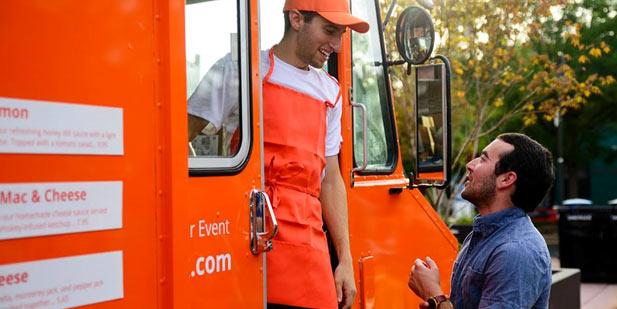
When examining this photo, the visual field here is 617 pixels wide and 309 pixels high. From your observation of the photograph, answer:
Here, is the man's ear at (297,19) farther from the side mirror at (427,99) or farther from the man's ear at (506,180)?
the man's ear at (506,180)

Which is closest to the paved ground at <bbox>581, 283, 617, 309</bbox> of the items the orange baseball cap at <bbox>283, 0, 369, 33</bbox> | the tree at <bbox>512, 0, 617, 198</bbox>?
the tree at <bbox>512, 0, 617, 198</bbox>

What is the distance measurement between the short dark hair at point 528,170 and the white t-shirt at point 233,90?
768 mm

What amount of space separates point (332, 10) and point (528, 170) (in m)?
1.01

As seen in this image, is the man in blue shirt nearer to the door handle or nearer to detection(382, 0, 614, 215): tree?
the door handle

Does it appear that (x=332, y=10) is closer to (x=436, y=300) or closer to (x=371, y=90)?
(x=371, y=90)

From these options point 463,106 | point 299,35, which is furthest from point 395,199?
point 463,106

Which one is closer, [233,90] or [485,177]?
[233,90]

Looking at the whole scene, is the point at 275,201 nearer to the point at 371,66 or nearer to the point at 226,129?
the point at 226,129

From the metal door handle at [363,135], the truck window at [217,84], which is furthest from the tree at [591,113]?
the truck window at [217,84]

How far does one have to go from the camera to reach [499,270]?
2.95 meters

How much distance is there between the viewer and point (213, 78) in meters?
Result: 2.95

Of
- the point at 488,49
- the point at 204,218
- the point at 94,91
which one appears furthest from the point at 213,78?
the point at 488,49

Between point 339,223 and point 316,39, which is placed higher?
point 316,39

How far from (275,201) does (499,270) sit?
85cm
